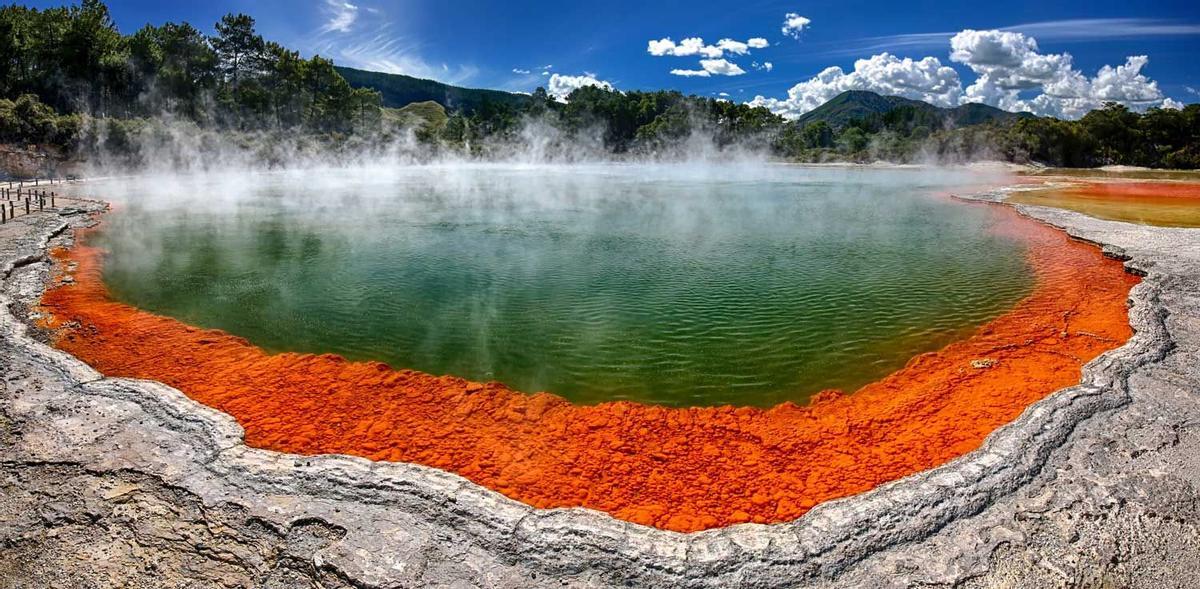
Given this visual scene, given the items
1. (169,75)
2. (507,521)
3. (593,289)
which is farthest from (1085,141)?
(169,75)

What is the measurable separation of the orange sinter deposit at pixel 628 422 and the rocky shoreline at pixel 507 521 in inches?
24.6

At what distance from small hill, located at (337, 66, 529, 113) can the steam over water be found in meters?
128

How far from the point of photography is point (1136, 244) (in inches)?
558

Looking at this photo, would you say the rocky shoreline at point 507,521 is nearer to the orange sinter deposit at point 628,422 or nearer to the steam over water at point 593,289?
the orange sinter deposit at point 628,422

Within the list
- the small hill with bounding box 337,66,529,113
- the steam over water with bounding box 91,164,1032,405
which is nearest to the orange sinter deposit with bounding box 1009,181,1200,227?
the steam over water with bounding box 91,164,1032,405

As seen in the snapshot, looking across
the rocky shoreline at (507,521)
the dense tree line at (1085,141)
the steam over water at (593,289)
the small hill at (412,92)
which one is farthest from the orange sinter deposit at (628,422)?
the small hill at (412,92)

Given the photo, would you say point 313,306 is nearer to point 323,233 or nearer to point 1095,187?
point 323,233

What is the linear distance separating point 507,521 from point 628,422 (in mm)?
2451

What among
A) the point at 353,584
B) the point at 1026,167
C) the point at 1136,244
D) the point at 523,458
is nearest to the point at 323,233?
the point at 523,458

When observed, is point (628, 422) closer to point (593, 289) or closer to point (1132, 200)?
point (593, 289)

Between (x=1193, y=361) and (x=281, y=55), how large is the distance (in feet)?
231

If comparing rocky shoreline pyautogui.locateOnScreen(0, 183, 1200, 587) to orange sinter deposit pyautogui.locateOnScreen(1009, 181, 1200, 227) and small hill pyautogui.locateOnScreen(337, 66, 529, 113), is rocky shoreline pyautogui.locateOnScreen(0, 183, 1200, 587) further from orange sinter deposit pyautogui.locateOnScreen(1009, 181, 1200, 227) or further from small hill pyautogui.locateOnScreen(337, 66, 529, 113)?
small hill pyautogui.locateOnScreen(337, 66, 529, 113)

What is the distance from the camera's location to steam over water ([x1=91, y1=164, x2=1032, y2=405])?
821 centimetres

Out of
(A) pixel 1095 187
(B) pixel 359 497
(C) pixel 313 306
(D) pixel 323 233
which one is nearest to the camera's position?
(B) pixel 359 497
